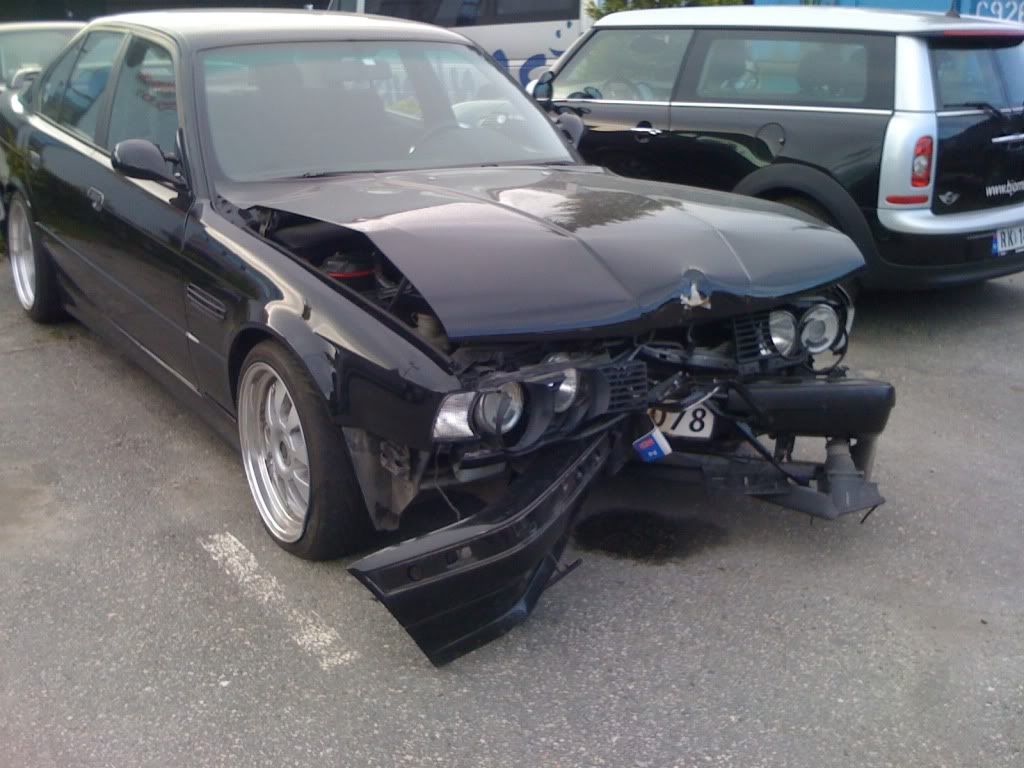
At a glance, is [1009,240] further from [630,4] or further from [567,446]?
[630,4]

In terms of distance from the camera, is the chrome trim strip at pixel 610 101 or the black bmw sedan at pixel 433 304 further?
the chrome trim strip at pixel 610 101

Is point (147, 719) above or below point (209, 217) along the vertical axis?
below

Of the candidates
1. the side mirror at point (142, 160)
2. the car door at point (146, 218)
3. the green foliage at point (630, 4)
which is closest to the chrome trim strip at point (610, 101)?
the car door at point (146, 218)

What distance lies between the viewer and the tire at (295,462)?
338cm

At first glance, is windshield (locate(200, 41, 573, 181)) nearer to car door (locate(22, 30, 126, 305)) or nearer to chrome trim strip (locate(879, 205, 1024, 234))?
car door (locate(22, 30, 126, 305))

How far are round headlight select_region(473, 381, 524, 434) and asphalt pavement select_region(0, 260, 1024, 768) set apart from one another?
0.64 metres

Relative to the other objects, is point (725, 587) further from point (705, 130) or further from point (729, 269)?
point (705, 130)

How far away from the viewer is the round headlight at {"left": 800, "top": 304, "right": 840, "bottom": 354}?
147 inches

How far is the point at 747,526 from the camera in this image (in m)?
3.99

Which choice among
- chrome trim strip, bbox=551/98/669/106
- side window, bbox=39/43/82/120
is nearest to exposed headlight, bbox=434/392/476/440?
side window, bbox=39/43/82/120

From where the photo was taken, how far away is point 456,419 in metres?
3.08

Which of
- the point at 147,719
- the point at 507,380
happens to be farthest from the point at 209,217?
the point at 147,719

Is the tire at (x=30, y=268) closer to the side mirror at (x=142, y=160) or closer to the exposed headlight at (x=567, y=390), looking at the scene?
the side mirror at (x=142, y=160)

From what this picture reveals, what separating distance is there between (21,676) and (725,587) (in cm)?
206
